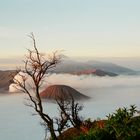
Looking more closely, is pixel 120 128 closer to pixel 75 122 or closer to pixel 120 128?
pixel 120 128

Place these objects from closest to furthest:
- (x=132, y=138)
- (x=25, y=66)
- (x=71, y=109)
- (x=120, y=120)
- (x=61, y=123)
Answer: (x=132, y=138), (x=120, y=120), (x=25, y=66), (x=61, y=123), (x=71, y=109)

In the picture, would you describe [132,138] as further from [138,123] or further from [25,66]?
[25,66]

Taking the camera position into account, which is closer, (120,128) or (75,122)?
(120,128)

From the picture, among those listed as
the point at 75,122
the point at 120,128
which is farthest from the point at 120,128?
the point at 75,122

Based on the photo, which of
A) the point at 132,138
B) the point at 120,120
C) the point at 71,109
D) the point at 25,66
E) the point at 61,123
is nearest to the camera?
the point at 132,138

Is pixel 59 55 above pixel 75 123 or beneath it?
above

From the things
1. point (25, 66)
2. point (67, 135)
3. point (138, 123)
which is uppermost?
point (25, 66)

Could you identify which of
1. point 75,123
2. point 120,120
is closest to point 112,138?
point 120,120

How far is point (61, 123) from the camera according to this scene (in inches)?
1610

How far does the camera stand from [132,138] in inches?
1108

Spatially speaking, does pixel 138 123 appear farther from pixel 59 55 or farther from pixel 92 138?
pixel 59 55

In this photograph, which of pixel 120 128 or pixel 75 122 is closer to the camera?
pixel 120 128

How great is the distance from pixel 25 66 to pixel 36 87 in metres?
1.93

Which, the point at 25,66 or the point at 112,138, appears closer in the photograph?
the point at 112,138
